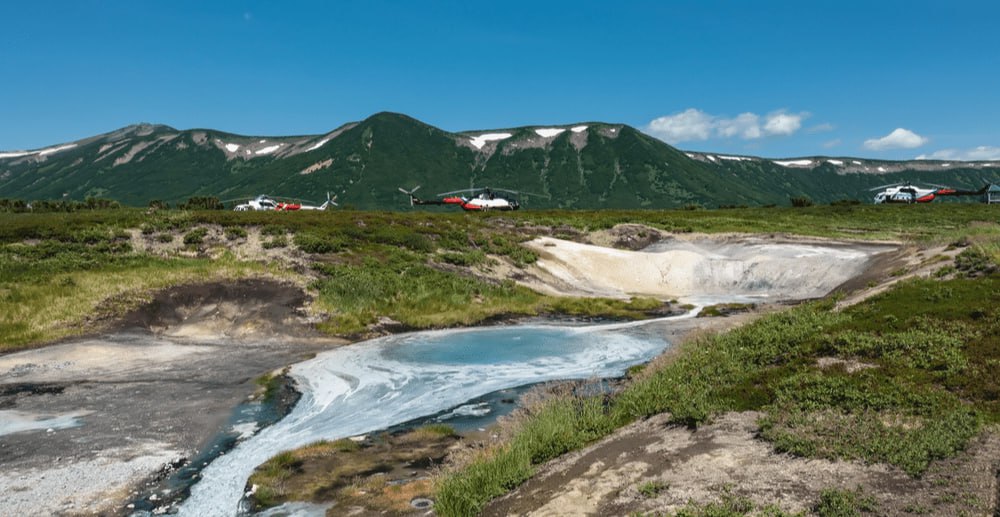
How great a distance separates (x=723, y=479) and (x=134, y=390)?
815 inches

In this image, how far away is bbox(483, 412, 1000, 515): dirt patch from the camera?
9.05 metres

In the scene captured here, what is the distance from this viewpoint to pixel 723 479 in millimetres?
10398

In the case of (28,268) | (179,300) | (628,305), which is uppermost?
(28,268)

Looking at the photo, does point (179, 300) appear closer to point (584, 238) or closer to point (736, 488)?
point (736, 488)

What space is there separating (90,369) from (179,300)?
11.0 m

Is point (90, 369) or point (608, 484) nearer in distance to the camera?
point (608, 484)

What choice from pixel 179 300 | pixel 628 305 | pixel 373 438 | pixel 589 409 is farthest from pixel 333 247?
pixel 589 409

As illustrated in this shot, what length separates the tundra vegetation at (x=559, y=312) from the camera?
470 inches

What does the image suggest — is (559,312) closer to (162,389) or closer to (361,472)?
(162,389)

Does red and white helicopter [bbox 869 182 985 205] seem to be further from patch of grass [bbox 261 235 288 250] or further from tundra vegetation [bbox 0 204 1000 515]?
patch of grass [bbox 261 235 288 250]

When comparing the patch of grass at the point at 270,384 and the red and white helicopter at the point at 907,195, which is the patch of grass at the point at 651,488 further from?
the red and white helicopter at the point at 907,195

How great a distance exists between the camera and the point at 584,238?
7469 centimetres

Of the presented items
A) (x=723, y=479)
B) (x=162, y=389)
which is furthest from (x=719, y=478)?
(x=162, y=389)

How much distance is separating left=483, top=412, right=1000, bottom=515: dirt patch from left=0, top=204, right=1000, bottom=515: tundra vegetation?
0.35 m
